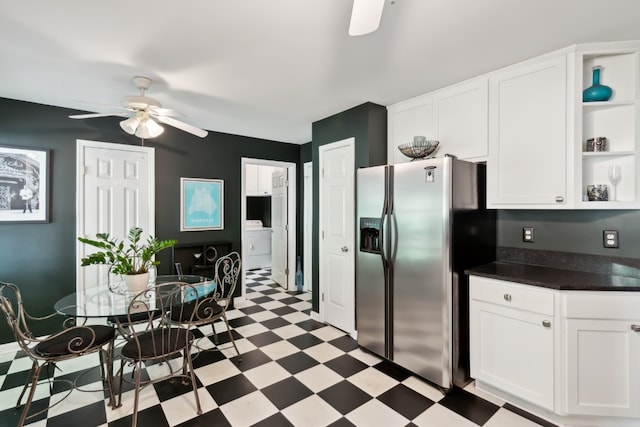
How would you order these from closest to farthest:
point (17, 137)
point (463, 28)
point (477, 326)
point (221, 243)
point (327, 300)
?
point (463, 28), point (477, 326), point (17, 137), point (327, 300), point (221, 243)

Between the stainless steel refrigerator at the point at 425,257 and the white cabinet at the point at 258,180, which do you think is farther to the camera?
the white cabinet at the point at 258,180

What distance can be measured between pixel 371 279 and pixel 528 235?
1301mm

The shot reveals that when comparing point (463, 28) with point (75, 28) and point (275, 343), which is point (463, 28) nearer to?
point (75, 28)

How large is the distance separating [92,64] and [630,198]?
3786mm

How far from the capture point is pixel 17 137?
2.82m

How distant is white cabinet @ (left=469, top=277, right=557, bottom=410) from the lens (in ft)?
5.96

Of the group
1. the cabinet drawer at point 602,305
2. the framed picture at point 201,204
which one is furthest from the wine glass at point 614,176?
the framed picture at point 201,204

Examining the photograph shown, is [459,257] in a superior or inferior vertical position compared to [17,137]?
inferior

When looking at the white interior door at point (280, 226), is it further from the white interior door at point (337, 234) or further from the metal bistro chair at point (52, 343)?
the metal bistro chair at point (52, 343)

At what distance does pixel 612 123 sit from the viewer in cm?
202

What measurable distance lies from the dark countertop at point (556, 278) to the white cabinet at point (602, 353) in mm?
53

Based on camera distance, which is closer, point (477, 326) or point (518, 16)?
point (518, 16)

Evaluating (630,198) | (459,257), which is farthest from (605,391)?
(630,198)

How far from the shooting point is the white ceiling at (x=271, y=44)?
5.14 ft
